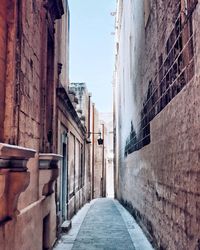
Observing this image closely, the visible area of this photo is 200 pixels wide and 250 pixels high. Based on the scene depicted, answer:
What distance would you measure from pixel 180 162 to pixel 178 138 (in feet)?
0.80

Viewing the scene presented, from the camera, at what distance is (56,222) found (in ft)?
24.3

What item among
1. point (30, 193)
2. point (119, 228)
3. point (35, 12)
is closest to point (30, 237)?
point (30, 193)

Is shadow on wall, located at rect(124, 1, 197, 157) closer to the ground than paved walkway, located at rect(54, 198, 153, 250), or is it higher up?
higher up

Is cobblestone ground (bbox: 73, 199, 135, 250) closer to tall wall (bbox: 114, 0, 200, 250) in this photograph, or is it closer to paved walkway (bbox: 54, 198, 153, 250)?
paved walkway (bbox: 54, 198, 153, 250)

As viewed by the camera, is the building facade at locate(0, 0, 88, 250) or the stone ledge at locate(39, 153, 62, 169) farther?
the stone ledge at locate(39, 153, 62, 169)

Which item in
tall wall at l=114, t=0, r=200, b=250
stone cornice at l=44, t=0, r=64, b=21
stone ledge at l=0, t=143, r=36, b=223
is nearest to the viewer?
stone ledge at l=0, t=143, r=36, b=223

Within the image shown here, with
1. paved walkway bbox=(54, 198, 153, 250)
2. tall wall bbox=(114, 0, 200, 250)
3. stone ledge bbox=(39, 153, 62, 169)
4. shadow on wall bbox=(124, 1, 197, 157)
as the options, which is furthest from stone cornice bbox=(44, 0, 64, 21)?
paved walkway bbox=(54, 198, 153, 250)

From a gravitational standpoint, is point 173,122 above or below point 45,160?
above

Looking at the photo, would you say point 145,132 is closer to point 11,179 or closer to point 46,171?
point 46,171

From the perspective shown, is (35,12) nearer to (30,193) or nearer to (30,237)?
(30,193)

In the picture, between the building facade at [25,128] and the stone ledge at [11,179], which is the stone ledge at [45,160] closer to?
the building facade at [25,128]

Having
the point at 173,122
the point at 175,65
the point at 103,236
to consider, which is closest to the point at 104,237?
the point at 103,236

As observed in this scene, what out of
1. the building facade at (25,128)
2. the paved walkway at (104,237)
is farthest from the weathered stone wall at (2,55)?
the paved walkway at (104,237)

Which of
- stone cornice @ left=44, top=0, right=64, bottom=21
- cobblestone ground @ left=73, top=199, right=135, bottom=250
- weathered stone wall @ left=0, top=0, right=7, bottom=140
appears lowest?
cobblestone ground @ left=73, top=199, right=135, bottom=250
